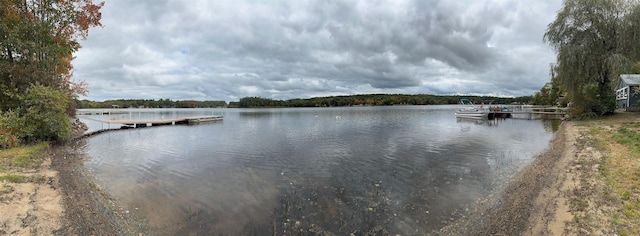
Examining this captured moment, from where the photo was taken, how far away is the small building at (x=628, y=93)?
30234mm

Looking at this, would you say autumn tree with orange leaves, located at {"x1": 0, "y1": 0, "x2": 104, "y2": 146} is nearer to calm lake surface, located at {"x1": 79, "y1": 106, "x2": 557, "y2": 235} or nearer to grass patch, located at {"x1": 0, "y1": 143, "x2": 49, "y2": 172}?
grass patch, located at {"x1": 0, "y1": 143, "x2": 49, "y2": 172}

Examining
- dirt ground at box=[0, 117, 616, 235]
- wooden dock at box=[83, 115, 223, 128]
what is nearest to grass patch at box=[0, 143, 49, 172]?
dirt ground at box=[0, 117, 616, 235]

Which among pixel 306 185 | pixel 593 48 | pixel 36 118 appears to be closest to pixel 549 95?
pixel 593 48

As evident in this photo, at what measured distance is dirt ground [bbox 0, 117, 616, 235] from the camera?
5.61 metres

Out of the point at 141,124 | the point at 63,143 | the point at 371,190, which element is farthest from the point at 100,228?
the point at 141,124

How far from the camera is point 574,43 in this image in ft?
85.2

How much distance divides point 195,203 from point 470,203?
8.46m

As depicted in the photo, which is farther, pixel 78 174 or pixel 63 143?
pixel 63 143

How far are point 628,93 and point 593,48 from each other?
1281cm

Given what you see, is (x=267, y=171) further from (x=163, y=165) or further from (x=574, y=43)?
(x=574, y=43)

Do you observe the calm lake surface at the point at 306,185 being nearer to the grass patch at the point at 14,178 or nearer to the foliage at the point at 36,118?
the grass patch at the point at 14,178

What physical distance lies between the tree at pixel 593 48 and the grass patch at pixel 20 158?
39.6 meters

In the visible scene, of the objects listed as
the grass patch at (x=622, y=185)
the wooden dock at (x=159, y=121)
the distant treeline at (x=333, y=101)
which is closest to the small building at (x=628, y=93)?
the grass patch at (x=622, y=185)

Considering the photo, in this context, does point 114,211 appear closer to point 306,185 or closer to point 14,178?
point 14,178
